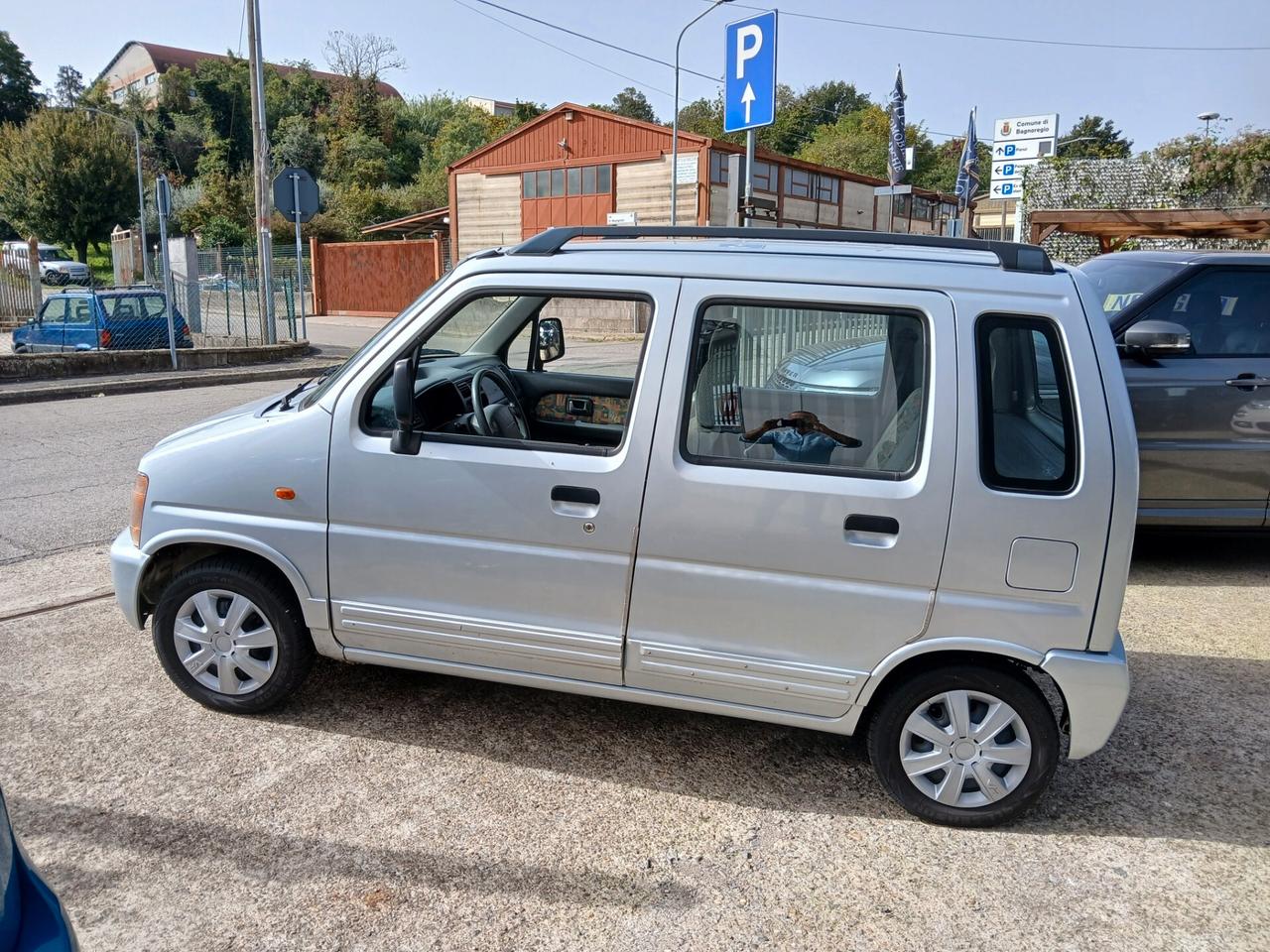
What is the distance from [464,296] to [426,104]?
265 ft

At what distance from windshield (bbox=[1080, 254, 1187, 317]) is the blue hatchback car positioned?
15.2 meters

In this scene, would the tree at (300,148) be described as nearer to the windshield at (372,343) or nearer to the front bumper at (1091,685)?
the windshield at (372,343)

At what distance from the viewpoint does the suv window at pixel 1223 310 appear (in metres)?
5.84

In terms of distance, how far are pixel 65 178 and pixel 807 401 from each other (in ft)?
178

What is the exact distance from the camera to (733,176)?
30625 millimetres

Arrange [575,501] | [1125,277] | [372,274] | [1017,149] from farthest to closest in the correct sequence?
1. [372,274]
2. [1017,149]
3. [1125,277]
4. [575,501]

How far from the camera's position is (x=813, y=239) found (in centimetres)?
351

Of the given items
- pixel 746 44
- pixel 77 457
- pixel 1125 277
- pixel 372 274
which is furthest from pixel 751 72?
Result: pixel 372 274

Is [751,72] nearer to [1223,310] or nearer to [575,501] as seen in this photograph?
[1223,310]

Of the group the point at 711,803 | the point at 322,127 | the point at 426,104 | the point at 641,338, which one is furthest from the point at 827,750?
the point at 426,104

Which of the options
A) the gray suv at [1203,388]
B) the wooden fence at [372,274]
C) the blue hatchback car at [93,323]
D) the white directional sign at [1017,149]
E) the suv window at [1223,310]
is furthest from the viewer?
the wooden fence at [372,274]

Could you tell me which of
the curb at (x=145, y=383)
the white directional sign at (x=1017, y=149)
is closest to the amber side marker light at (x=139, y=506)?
the curb at (x=145, y=383)

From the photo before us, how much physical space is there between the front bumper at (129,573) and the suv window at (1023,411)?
317 cm

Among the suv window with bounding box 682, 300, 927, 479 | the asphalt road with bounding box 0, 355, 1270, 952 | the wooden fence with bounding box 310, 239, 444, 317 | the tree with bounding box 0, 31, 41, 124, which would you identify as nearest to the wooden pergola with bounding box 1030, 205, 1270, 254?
the asphalt road with bounding box 0, 355, 1270, 952
